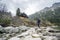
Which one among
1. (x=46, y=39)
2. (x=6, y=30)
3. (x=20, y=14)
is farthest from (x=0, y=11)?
(x=46, y=39)

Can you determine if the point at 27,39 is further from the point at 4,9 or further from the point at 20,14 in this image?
the point at 4,9

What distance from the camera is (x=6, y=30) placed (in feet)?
73.5

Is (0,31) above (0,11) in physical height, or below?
below

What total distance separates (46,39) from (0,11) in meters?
47.2

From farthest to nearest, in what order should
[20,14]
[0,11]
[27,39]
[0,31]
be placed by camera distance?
1. [0,11]
2. [20,14]
3. [0,31]
4. [27,39]

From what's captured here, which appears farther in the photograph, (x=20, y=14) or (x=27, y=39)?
(x=20, y=14)

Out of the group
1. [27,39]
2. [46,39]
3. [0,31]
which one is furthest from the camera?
[0,31]

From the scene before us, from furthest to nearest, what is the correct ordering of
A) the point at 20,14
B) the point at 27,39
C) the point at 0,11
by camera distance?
the point at 0,11 < the point at 20,14 < the point at 27,39

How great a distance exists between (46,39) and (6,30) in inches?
334

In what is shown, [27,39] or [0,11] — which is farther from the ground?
[0,11]

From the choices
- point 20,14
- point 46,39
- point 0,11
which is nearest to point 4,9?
point 0,11

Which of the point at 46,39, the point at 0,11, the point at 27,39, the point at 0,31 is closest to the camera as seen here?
the point at 27,39

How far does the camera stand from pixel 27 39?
14125 millimetres

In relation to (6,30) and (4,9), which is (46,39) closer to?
(6,30)
